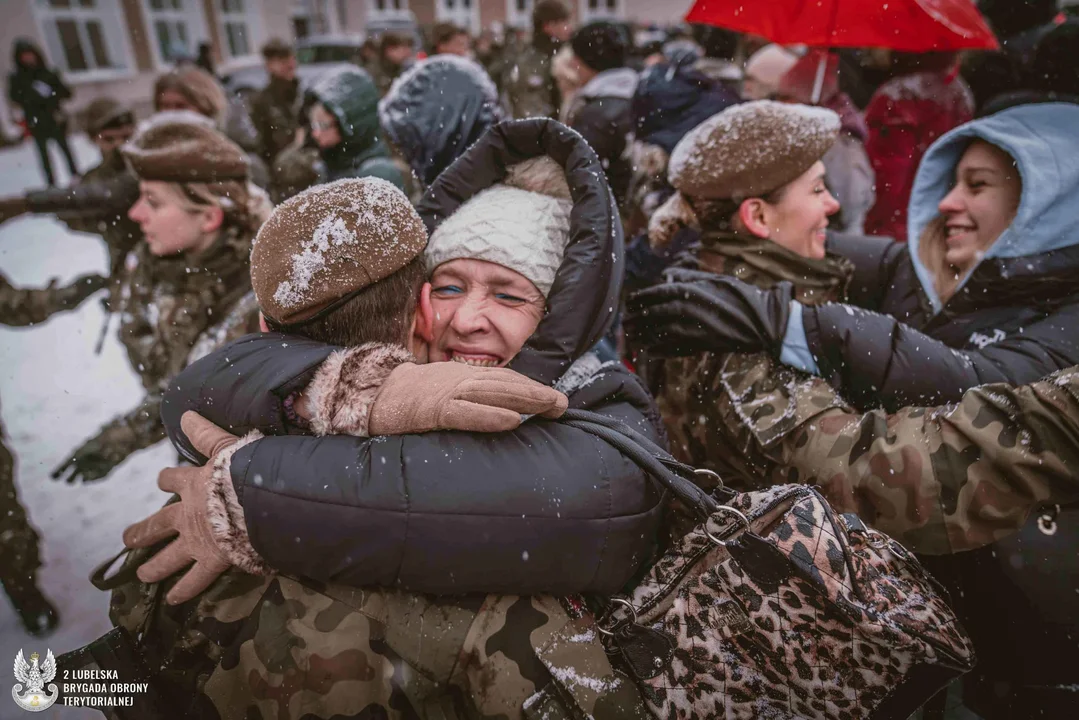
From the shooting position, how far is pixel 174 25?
1738 centimetres

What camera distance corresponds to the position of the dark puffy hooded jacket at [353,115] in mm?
3648

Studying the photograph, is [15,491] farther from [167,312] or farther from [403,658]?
[403,658]

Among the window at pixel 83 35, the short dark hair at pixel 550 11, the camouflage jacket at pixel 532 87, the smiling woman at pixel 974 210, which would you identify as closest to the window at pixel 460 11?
the window at pixel 83 35

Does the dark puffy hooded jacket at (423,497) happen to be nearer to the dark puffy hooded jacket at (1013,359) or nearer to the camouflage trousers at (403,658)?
the camouflage trousers at (403,658)

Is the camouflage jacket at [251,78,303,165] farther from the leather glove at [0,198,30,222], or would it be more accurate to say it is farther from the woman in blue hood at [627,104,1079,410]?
the woman in blue hood at [627,104,1079,410]

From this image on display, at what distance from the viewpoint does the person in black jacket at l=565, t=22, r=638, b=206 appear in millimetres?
3631

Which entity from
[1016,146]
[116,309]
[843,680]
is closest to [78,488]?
[116,309]

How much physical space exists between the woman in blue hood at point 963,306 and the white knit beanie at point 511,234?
0.30 m

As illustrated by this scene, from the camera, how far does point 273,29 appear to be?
2091cm

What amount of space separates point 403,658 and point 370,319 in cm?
66

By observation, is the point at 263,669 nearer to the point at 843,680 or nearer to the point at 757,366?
the point at 843,680

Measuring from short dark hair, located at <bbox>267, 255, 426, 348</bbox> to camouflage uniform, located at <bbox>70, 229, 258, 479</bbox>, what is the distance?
1504 millimetres

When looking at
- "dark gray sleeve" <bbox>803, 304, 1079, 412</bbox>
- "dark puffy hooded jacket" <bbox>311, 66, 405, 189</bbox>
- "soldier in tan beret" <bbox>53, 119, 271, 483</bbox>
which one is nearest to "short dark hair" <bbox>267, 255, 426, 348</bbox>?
"dark gray sleeve" <bbox>803, 304, 1079, 412</bbox>

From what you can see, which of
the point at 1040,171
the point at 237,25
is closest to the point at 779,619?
the point at 1040,171
